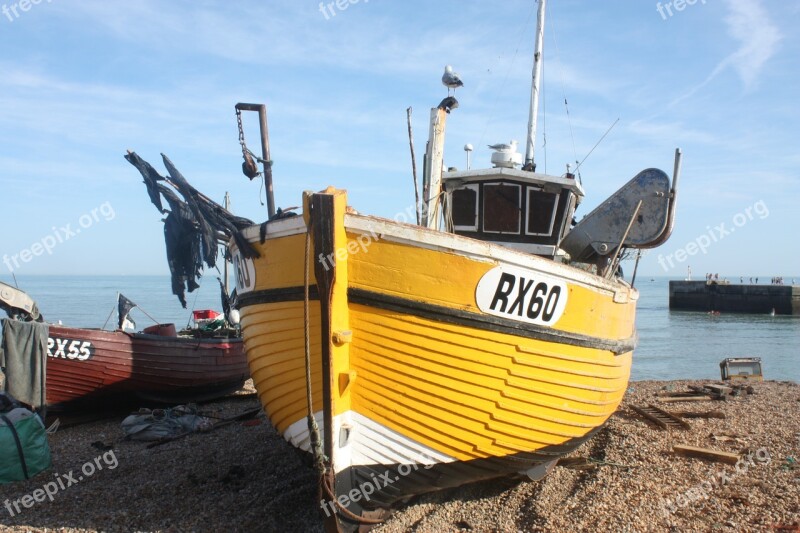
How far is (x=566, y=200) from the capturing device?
7.35m

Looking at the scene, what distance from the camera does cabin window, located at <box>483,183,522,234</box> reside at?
7.41 meters

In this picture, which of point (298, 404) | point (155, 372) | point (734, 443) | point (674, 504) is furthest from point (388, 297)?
point (155, 372)

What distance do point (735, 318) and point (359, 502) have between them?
4500 centimetres

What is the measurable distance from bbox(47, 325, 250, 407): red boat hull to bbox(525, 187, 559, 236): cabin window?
21.6ft

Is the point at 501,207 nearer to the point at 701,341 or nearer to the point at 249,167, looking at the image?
the point at 249,167

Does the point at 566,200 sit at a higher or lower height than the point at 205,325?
higher

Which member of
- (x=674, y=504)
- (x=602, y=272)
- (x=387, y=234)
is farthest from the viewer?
(x=602, y=272)

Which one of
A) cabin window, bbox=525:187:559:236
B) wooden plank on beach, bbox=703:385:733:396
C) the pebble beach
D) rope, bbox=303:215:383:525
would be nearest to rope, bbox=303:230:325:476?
rope, bbox=303:215:383:525

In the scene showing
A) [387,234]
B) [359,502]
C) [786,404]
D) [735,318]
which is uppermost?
[387,234]

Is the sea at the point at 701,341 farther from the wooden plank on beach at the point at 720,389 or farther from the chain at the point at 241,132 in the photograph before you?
the wooden plank on beach at the point at 720,389

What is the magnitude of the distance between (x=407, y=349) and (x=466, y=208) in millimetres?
3307

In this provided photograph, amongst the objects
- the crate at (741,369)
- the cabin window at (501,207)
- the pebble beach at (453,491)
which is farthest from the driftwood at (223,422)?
the crate at (741,369)

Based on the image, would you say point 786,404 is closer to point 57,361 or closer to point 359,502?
point 359,502

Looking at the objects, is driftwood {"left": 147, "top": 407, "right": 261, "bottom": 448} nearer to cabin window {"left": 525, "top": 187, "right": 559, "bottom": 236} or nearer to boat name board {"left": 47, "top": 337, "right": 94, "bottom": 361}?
boat name board {"left": 47, "top": 337, "right": 94, "bottom": 361}
